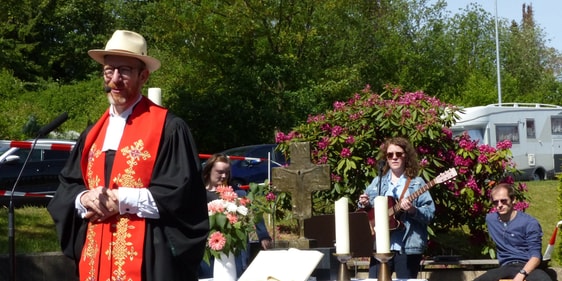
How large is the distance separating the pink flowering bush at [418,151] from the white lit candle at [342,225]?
5146mm

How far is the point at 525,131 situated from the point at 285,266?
78.7ft

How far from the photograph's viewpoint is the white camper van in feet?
89.6

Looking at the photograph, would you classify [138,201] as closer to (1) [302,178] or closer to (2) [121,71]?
(2) [121,71]

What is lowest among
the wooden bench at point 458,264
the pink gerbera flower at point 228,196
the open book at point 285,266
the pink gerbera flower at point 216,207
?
the wooden bench at point 458,264

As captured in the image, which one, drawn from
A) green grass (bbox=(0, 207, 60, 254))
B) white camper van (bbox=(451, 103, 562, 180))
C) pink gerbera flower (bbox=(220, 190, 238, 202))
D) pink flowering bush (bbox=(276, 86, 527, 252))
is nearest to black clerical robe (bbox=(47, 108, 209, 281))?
pink gerbera flower (bbox=(220, 190, 238, 202))

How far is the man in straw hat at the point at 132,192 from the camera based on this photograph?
14.1 feet

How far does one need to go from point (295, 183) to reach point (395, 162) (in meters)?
0.82

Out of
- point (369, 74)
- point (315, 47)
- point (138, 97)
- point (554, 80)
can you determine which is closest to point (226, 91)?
point (315, 47)

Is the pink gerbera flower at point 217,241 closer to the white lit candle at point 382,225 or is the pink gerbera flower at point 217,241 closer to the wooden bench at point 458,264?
the white lit candle at point 382,225

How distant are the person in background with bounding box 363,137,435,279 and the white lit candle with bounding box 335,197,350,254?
7.62 feet

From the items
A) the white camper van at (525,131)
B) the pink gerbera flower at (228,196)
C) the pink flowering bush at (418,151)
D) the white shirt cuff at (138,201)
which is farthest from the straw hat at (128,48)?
the white camper van at (525,131)

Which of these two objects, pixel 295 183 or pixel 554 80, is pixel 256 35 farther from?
pixel 554 80

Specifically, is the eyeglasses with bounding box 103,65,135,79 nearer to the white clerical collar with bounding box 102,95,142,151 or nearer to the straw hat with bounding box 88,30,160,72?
the straw hat with bounding box 88,30,160,72

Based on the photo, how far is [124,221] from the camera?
4387mm
